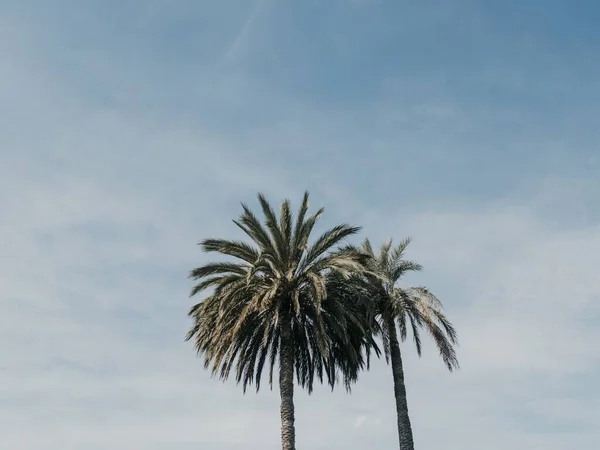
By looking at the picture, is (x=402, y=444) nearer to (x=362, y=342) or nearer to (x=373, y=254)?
(x=362, y=342)

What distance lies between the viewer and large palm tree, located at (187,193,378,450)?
109 ft

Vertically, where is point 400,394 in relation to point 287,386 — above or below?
above

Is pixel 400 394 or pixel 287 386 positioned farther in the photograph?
pixel 400 394

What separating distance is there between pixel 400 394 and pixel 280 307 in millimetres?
9060

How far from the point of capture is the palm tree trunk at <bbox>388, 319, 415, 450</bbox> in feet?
119

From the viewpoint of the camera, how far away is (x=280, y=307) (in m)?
34.5

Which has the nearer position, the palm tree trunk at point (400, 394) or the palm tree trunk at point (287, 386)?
the palm tree trunk at point (287, 386)

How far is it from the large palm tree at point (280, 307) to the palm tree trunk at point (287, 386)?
0.05m

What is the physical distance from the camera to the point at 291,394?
1297 inches

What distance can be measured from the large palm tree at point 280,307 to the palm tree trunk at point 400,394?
2.93 meters

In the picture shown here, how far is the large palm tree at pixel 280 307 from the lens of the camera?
33188mm

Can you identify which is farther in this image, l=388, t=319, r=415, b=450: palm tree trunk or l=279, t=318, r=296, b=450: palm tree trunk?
l=388, t=319, r=415, b=450: palm tree trunk

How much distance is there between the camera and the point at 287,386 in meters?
33.0

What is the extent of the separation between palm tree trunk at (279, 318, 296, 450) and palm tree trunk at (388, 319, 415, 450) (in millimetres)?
6923
